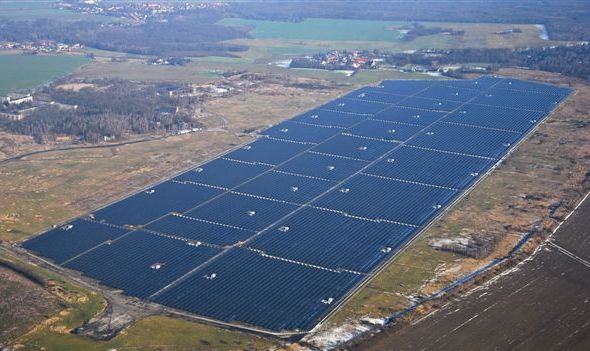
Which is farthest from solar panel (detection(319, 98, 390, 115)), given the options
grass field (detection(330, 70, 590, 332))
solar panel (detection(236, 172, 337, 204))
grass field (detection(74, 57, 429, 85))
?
solar panel (detection(236, 172, 337, 204))

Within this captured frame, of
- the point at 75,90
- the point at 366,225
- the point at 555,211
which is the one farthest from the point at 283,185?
the point at 75,90

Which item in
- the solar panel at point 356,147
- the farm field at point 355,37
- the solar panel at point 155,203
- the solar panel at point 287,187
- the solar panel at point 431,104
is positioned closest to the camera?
the solar panel at point 155,203

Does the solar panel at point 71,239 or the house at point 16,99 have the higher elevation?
the solar panel at point 71,239

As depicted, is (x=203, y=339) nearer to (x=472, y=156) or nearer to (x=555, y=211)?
(x=555, y=211)

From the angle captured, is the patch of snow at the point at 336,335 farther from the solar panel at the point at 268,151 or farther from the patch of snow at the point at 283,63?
the patch of snow at the point at 283,63

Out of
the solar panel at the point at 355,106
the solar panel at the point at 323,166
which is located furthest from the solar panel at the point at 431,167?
the solar panel at the point at 355,106

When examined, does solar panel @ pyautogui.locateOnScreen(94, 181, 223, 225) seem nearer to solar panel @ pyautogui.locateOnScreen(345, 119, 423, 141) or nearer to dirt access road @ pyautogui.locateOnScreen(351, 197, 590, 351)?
solar panel @ pyautogui.locateOnScreen(345, 119, 423, 141)

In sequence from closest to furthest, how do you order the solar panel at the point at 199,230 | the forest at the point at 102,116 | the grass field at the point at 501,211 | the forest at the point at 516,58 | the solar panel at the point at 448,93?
the grass field at the point at 501,211 → the solar panel at the point at 199,230 → the forest at the point at 102,116 → the solar panel at the point at 448,93 → the forest at the point at 516,58
